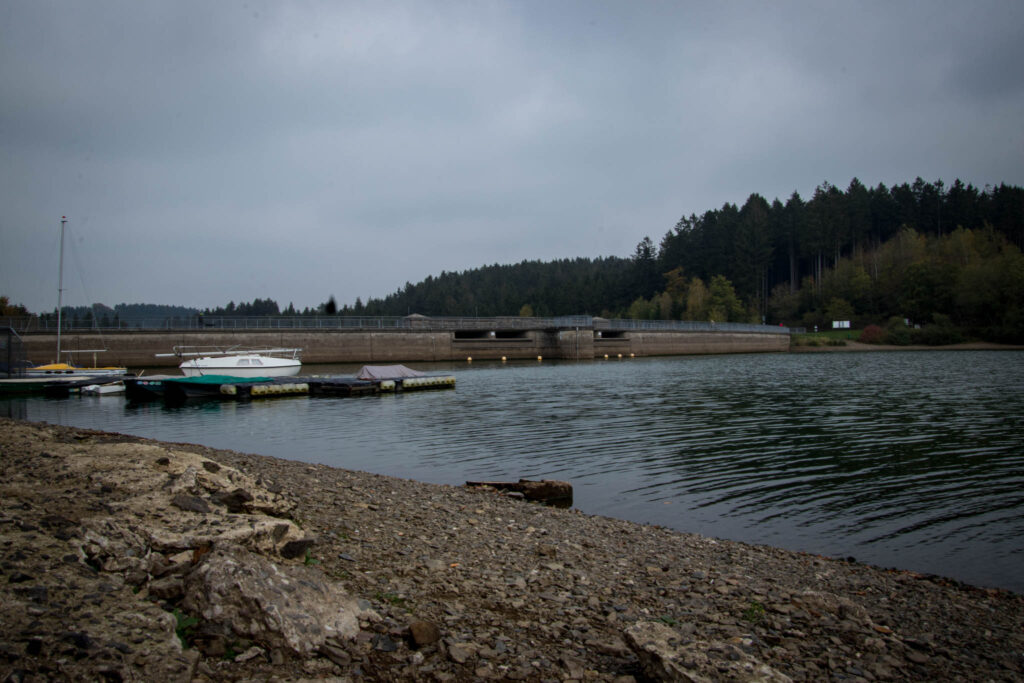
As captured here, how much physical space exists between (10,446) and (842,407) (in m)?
31.5

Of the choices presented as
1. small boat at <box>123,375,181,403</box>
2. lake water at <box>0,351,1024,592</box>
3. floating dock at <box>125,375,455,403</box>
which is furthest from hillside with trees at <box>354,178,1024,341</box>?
small boat at <box>123,375,181,403</box>

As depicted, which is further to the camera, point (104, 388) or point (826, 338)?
point (826, 338)

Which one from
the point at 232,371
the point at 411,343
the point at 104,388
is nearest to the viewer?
the point at 104,388

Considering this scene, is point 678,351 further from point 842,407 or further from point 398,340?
point 842,407

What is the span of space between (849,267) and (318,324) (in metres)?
106

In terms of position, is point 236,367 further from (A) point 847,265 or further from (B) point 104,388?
(A) point 847,265

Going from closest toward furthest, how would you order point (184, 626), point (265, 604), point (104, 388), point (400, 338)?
point (184, 626) < point (265, 604) < point (104, 388) < point (400, 338)

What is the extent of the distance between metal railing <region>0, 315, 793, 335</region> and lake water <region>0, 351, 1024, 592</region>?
34.7 m

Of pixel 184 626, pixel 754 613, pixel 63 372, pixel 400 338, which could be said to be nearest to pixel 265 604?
pixel 184 626

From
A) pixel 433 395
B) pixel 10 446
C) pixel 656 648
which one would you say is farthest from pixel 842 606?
pixel 433 395

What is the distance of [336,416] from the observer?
102ft

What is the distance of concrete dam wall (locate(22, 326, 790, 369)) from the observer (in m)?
69.8

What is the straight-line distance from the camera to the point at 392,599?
6.39m

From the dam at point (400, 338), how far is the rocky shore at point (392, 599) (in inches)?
2388
